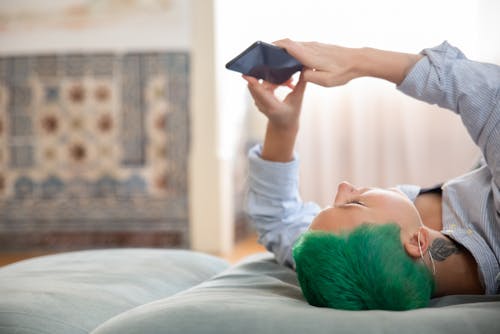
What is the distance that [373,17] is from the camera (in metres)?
3.17

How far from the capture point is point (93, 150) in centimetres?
334

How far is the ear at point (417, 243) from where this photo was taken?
94cm

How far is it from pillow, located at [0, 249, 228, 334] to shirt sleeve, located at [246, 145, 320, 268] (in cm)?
14

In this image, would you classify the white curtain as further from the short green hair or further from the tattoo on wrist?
the short green hair

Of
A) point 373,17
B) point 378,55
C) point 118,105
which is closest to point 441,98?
point 378,55

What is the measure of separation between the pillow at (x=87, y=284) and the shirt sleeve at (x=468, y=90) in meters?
0.52

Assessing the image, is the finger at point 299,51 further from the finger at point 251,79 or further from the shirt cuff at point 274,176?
the shirt cuff at point 274,176

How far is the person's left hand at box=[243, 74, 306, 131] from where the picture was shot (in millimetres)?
1199

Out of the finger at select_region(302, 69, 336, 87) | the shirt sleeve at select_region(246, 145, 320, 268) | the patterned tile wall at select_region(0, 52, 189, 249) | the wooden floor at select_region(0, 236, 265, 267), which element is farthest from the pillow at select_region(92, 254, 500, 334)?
the patterned tile wall at select_region(0, 52, 189, 249)

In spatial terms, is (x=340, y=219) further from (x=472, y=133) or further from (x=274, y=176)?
(x=274, y=176)

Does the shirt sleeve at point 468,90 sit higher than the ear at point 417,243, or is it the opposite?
the shirt sleeve at point 468,90

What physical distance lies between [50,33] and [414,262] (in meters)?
2.76

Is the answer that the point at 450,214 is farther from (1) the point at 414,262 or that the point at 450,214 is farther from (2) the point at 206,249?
(2) the point at 206,249

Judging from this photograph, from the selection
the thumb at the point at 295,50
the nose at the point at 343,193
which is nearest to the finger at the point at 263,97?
the thumb at the point at 295,50
